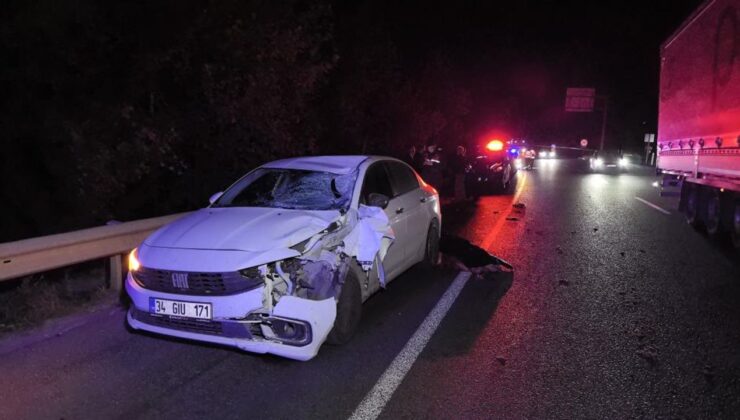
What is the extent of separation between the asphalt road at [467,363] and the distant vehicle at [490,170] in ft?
40.6

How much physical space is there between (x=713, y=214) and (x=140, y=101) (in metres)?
10.2

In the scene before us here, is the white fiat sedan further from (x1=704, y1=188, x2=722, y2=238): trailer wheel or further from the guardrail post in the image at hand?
(x1=704, y1=188, x2=722, y2=238): trailer wheel

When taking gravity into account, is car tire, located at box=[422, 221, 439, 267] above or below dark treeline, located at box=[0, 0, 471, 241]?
below

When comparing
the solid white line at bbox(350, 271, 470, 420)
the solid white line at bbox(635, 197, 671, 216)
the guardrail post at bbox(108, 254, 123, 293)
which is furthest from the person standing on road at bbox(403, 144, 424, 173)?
the guardrail post at bbox(108, 254, 123, 293)

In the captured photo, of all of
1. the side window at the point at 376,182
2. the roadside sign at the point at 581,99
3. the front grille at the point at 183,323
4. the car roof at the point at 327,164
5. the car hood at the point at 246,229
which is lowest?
the front grille at the point at 183,323

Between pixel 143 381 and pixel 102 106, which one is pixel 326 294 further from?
pixel 102 106

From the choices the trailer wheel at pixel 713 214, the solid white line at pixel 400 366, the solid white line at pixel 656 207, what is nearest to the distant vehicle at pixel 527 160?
the solid white line at pixel 656 207

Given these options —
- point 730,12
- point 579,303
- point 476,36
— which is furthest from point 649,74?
point 579,303

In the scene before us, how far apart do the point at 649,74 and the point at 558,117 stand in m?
29.8

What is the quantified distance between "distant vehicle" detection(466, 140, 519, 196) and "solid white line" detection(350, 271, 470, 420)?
13.6 metres

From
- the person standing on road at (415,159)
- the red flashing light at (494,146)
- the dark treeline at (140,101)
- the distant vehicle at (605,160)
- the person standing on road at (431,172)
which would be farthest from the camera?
the distant vehicle at (605,160)

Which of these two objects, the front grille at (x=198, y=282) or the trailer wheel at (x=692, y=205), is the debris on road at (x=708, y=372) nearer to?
the front grille at (x=198, y=282)

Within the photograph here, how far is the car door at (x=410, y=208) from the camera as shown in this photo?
6777 millimetres

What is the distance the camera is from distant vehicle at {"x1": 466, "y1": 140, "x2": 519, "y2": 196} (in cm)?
1992
